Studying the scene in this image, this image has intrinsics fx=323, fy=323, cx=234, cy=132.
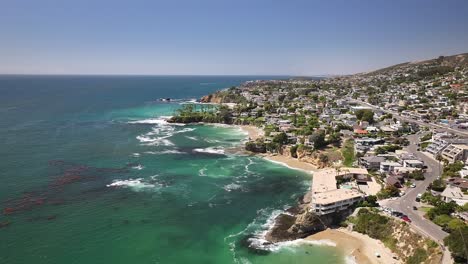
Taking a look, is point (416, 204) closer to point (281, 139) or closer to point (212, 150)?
point (281, 139)

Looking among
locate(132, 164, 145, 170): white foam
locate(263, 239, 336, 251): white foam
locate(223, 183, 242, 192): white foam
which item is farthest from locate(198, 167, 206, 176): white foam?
locate(263, 239, 336, 251): white foam

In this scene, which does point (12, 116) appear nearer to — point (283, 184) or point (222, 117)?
point (222, 117)

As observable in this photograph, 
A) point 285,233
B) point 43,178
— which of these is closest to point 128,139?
point 43,178

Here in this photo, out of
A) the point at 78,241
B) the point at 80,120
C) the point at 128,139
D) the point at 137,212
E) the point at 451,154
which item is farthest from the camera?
the point at 80,120

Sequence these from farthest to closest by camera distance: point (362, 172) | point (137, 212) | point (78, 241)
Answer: point (362, 172), point (137, 212), point (78, 241)

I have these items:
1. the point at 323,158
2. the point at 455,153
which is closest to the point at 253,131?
the point at 323,158

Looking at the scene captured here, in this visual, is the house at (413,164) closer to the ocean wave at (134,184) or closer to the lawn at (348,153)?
the lawn at (348,153)
